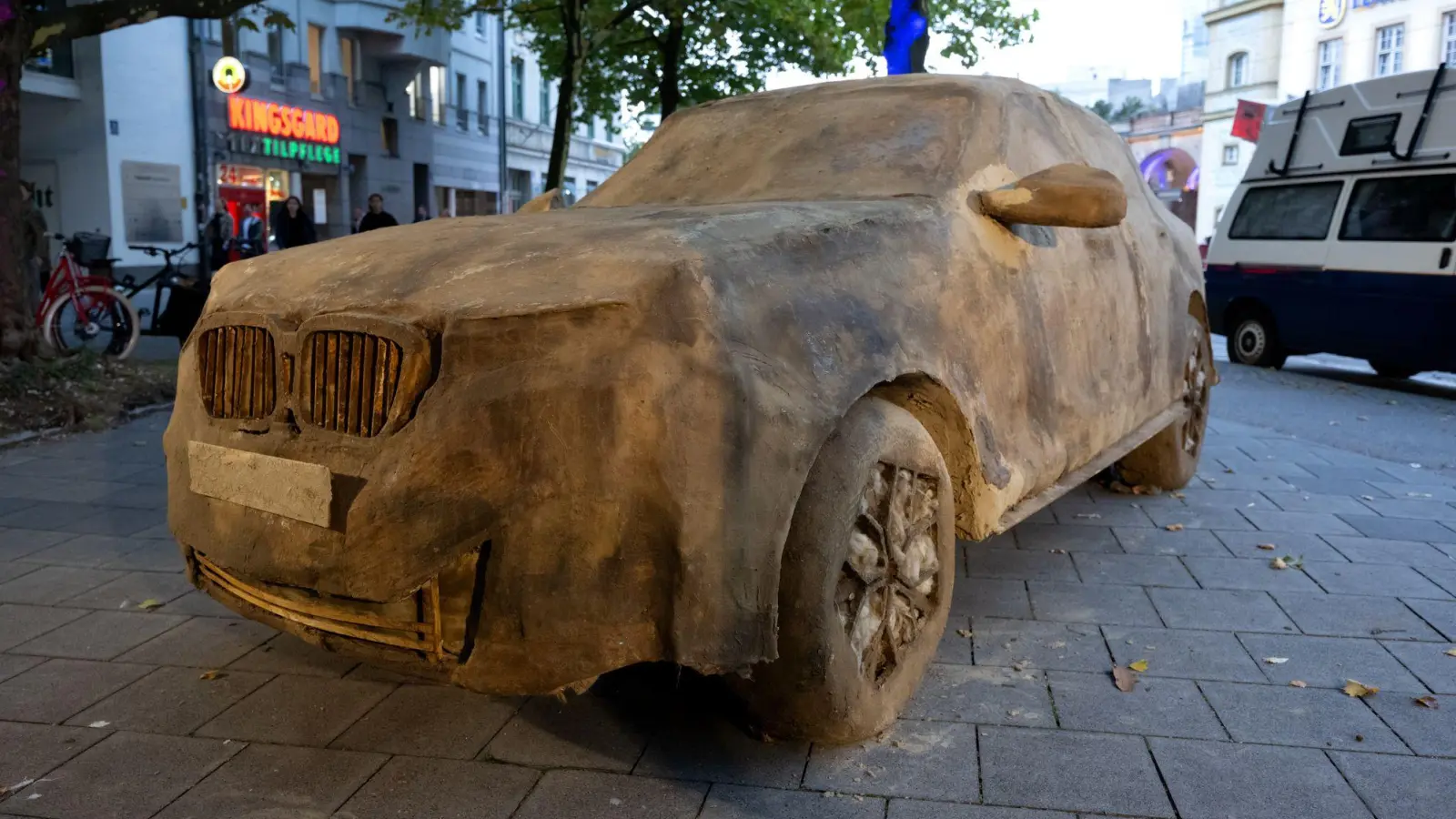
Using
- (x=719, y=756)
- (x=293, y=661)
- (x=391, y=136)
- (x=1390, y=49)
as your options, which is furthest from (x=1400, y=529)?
(x=1390, y=49)

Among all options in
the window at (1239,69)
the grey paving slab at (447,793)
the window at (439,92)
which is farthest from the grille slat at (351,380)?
the window at (1239,69)

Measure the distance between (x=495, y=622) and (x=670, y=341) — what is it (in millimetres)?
711

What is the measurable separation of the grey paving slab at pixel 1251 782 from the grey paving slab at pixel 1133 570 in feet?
5.12

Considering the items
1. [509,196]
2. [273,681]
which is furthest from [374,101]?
[273,681]

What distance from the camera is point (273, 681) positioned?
355 centimetres

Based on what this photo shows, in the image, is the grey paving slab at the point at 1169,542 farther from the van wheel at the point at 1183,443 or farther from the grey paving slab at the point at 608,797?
the grey paving slab at the point at 608,797

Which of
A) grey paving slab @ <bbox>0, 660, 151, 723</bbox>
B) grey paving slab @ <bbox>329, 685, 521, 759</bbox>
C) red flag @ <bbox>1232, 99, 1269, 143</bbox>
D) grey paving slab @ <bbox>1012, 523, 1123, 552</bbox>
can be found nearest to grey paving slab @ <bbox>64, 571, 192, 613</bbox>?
grey paving slab @ <bbox>0, 660, 151, 723</bbox>

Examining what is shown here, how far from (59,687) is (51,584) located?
3.93 ft

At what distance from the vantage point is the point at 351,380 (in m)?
2.58

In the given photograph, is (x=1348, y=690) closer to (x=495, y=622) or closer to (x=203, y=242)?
(x=495, y=622)

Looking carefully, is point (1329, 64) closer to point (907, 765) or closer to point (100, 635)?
point (907, 765)

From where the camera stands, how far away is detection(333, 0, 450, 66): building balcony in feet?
89.7

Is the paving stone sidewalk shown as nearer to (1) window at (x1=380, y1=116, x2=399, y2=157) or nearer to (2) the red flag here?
(2) the red flag

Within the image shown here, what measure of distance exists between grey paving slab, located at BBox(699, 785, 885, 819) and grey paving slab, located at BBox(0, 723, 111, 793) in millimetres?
1690
